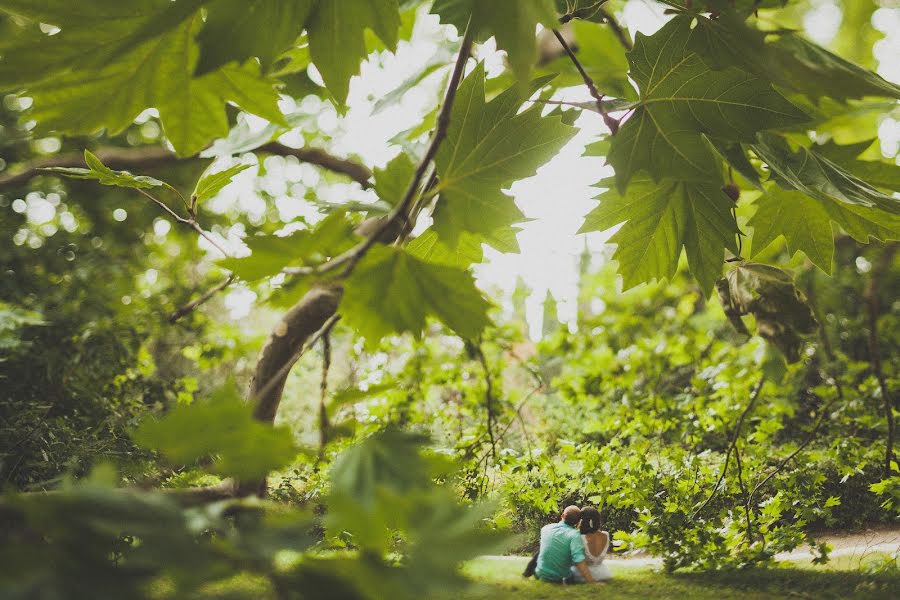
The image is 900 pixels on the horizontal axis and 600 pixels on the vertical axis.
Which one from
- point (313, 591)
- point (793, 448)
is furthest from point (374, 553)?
point (793, 448)

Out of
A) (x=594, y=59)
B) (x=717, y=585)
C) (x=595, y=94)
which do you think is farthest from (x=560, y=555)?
(x=594, y=59)

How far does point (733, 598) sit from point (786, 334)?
1.15 ft

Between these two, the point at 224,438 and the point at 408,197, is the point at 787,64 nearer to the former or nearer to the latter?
the point at 408,197

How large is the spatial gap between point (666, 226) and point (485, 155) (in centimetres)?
34

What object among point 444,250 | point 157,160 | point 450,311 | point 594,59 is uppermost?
point 157,160

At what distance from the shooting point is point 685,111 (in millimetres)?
544

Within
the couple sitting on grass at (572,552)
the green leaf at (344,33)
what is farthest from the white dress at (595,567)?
the green leaf at (344,33)

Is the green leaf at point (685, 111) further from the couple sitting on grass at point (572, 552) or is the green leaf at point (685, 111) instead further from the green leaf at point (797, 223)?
the couple sitting on grass at point (572, 552)

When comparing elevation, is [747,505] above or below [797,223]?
below

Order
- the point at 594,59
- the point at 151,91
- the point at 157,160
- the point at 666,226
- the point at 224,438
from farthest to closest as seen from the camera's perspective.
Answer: the point at 157,160, the point at 594,59, the point at 666,226, the point at 151,91, the point at 224,438

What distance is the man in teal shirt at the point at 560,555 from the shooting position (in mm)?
516

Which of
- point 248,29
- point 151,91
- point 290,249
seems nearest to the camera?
point 290,249

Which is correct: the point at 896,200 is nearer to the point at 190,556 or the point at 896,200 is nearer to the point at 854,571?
the point at 854,571

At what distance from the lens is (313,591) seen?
0.20 m
